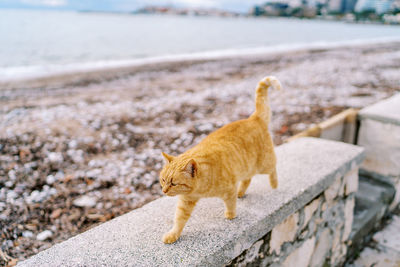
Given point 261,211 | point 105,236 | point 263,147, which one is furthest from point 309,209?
point 105,236

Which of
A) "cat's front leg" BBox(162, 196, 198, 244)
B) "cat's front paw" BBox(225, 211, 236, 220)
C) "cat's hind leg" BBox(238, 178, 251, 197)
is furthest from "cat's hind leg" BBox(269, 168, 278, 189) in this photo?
"cat's front leg" BBox(162, 196, 198, 244)

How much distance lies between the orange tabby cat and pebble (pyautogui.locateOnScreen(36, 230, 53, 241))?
6.07ft

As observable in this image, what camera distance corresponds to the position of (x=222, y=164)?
5.98 feet

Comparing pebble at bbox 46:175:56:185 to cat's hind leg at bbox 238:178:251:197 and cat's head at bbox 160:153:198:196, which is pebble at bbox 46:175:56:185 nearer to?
cat's hind leg at bbox 238:178:251:197

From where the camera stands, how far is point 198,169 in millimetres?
1676

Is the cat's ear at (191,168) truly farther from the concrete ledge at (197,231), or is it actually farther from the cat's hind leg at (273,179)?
the cat's hind leg at (273,179)

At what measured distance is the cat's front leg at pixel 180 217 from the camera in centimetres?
182

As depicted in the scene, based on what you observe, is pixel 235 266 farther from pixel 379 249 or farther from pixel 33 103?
pixel 33 103

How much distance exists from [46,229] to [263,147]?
8.23ft

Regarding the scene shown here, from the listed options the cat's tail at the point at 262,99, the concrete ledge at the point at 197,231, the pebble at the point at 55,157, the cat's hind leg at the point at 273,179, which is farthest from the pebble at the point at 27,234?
the cat's tail at the point at 262,99

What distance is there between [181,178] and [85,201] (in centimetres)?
254

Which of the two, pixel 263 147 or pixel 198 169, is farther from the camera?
pixel 263 147

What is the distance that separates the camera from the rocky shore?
350 centimetres

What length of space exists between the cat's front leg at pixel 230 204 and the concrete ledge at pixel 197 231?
48 mm
